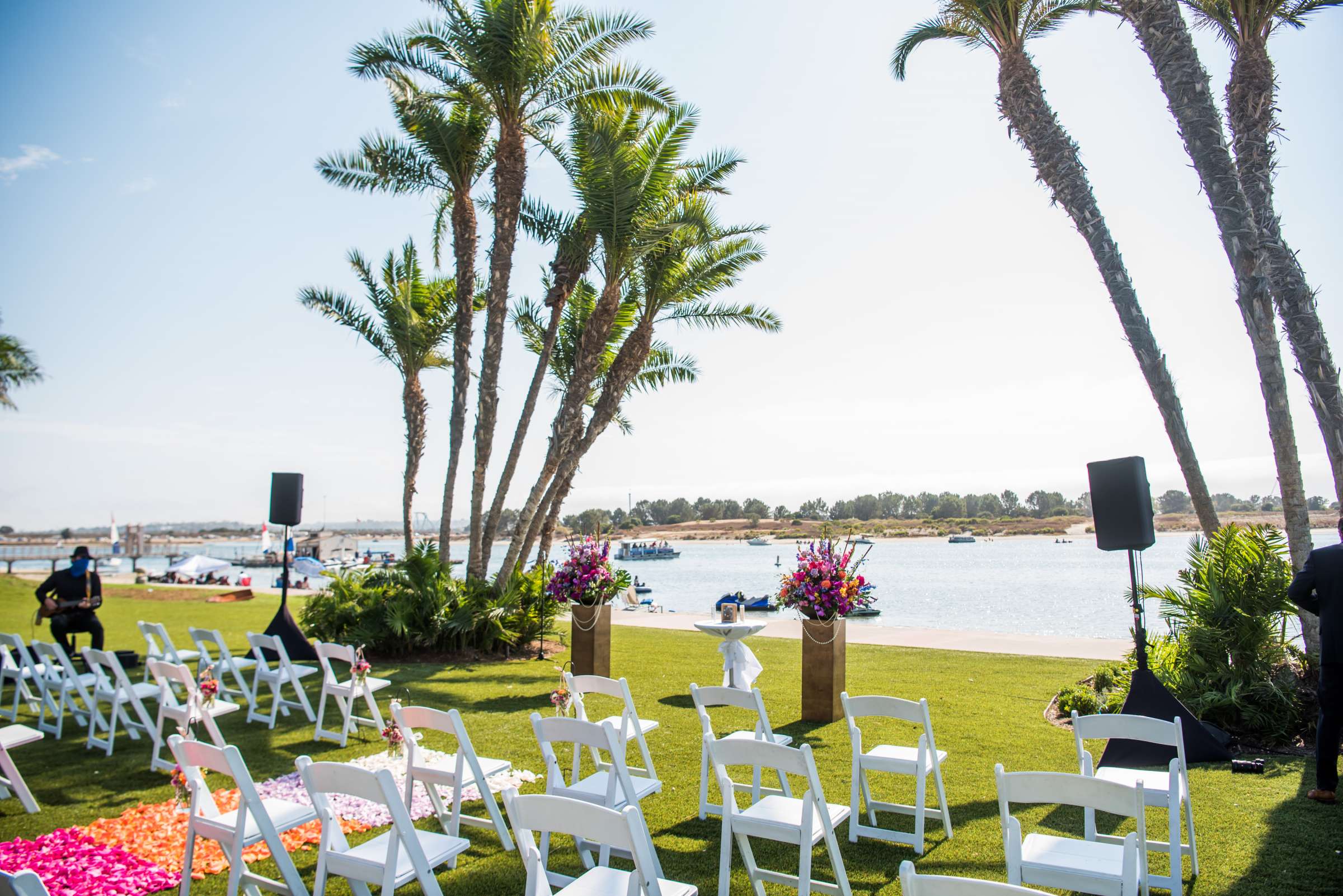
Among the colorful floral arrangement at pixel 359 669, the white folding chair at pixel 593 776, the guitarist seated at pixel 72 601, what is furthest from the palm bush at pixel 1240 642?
the guitarist seated at pixel 72 601

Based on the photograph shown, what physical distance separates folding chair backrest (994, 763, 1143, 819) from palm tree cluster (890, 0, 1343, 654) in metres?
5.06

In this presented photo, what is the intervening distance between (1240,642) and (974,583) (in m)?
47.0

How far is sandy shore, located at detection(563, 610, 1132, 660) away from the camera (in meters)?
11.3

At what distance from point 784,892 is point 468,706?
5.28m

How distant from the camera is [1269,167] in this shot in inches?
316

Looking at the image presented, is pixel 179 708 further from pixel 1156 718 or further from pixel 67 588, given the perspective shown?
pixel 1156 718

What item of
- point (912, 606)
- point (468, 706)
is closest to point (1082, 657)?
point (468, 706)

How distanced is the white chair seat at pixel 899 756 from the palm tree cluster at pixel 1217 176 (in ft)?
14.0

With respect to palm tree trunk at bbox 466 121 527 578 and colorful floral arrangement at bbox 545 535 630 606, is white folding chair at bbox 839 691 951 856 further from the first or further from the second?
palm tree trunk at bbox 466 121 527 578

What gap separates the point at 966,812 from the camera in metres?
5.11

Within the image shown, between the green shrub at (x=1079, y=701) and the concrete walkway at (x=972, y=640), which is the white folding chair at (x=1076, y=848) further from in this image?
the concrete walkway at (x=972, y=640)

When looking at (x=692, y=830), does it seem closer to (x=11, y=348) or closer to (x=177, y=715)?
(x=177, y=715)

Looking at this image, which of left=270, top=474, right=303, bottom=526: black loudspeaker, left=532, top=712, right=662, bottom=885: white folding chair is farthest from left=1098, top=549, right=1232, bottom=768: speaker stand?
left=270, top=474, right=303, bottom=526: black loudspeaker

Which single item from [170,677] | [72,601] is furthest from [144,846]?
[72,601]
